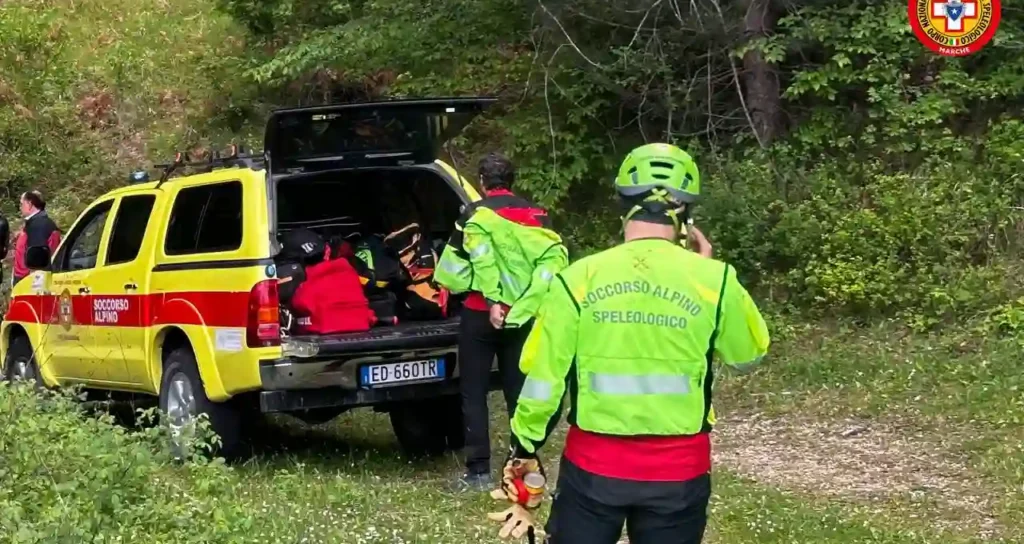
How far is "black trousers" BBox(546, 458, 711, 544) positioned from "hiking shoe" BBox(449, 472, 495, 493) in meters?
3.63

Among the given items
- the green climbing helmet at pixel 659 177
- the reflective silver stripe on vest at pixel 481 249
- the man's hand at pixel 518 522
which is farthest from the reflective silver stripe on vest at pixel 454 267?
the green climbing helmet at pixel 659 177

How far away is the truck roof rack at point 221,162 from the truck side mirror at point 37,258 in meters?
1.26

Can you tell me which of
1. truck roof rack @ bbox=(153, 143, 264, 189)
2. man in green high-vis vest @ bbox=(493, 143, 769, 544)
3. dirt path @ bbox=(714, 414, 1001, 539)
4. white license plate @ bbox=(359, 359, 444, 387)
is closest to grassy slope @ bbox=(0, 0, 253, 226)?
truck roof rack @ bbox=(153, 143, 264, 189)

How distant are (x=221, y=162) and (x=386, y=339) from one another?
5.14 feet

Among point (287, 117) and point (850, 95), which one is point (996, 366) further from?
point (287, 117)

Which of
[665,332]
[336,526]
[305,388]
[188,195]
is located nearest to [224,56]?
[188,195]

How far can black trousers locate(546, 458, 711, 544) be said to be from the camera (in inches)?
141

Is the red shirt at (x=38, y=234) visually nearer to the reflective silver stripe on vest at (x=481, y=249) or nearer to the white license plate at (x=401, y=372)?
the white license plate at (x=401, y=372)

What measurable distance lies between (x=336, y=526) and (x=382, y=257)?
259 centimetres

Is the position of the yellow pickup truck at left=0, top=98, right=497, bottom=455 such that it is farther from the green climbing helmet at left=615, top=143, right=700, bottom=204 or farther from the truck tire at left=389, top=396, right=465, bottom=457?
the green climbing helmet at left=615, top=143, right=700, bottom=204

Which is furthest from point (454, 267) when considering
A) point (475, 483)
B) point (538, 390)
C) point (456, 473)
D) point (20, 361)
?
point (20, 361)

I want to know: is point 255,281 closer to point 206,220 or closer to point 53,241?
point 206,220

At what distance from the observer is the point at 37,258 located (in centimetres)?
920

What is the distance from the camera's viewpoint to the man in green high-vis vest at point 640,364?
11.7 feet
